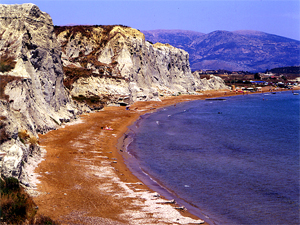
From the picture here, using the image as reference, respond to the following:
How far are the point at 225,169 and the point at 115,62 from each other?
55.8 meters

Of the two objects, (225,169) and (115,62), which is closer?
(225,169)

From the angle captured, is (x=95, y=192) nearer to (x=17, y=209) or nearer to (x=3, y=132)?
(x=3, y=132)

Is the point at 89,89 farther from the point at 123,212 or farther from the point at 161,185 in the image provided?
the point at 123,212

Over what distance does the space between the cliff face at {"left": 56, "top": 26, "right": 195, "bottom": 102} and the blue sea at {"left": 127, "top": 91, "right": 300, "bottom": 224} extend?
1818cm

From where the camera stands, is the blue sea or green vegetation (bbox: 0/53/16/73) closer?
the blue sea

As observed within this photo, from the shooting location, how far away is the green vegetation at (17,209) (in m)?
10.6

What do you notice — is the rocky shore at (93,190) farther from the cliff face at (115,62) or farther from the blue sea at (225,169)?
the cliff face at (115,62)

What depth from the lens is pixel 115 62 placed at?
74875 millimetres

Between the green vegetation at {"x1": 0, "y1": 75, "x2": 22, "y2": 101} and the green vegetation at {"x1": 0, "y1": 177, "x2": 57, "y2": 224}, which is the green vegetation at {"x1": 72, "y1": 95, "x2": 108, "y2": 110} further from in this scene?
the green vegetation at {"x1": 0, "y1": 177, "x2": 57, "y2": 224}

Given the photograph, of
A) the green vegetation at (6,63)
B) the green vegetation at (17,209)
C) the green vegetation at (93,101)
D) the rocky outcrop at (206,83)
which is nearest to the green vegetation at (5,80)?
Result: the green vegetation at (6,63)

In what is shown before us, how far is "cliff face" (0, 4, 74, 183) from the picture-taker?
81.9 ft

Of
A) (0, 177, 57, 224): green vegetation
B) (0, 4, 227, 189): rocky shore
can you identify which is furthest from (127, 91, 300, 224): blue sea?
(0, 4, 227, 189): rocky shore

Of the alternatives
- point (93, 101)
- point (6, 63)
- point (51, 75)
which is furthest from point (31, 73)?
point (93, 101)

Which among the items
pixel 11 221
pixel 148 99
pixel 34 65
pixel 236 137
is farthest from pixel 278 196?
pixel 148 99
